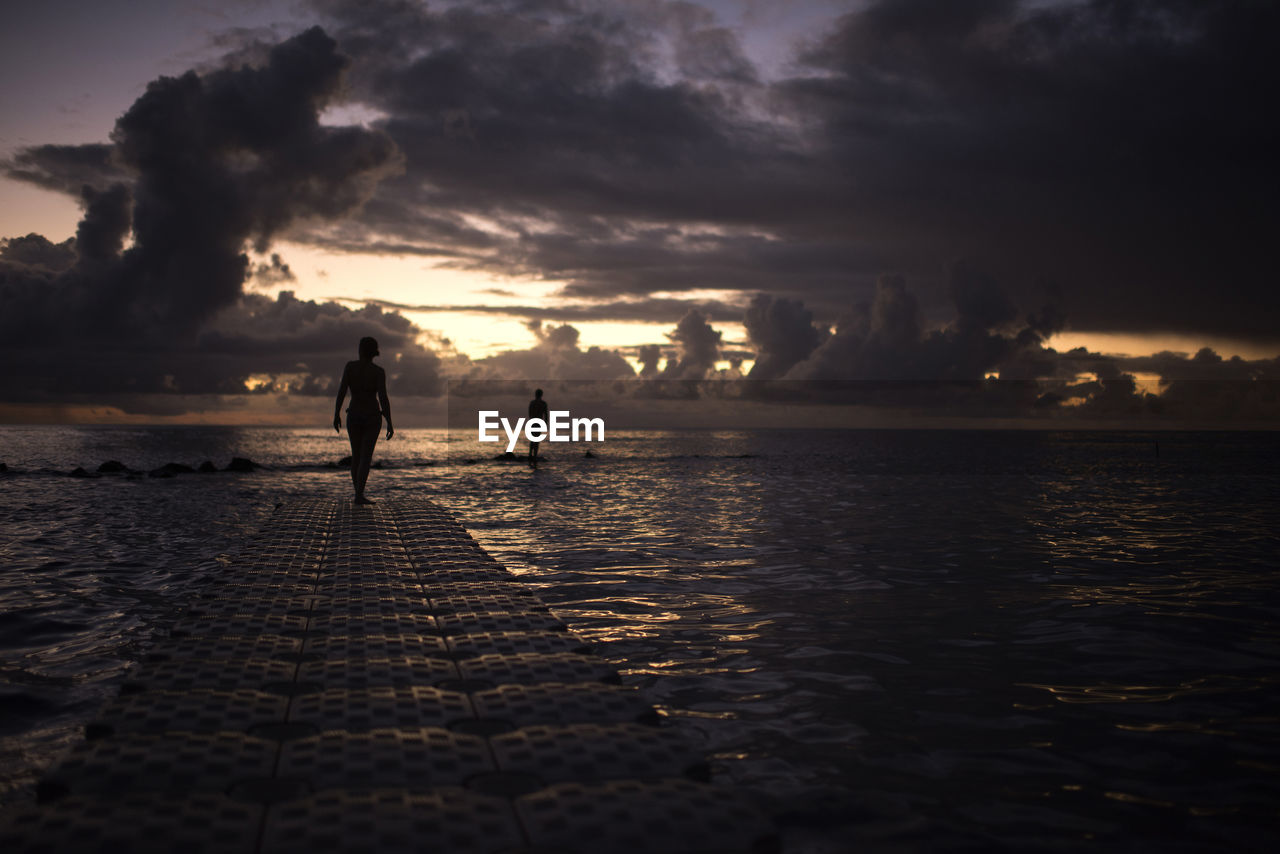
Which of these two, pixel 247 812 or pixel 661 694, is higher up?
pixel 247 812

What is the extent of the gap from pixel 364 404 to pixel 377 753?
37.1 ft

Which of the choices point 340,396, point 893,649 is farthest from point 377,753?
point 340,396

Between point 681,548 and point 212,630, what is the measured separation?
6.79 meters

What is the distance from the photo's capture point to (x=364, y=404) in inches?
536

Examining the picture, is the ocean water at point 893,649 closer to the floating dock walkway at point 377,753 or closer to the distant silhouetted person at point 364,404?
the floating dock walkway at point 377,753

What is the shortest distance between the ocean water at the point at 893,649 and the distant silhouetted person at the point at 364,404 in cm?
215

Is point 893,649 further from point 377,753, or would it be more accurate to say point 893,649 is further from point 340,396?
point 340,396

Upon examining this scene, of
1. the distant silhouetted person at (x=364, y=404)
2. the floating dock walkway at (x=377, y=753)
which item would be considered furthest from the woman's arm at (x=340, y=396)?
the floating dock walkway at (x=377, y=753)

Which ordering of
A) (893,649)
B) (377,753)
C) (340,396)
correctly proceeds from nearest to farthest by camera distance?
(377,753) → (893,649) → (340,396)

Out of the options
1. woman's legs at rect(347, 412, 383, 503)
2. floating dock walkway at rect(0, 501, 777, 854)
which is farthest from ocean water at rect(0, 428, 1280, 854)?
woman's legs at rect(347, 412, 383, 503)

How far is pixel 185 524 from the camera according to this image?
44.6ft

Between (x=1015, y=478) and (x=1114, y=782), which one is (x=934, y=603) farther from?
(x=1015, y=478)

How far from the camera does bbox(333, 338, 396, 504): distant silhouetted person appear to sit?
13.4 meters

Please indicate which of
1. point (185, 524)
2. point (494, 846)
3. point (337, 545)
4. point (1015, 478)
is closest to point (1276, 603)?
point (494, 846)
